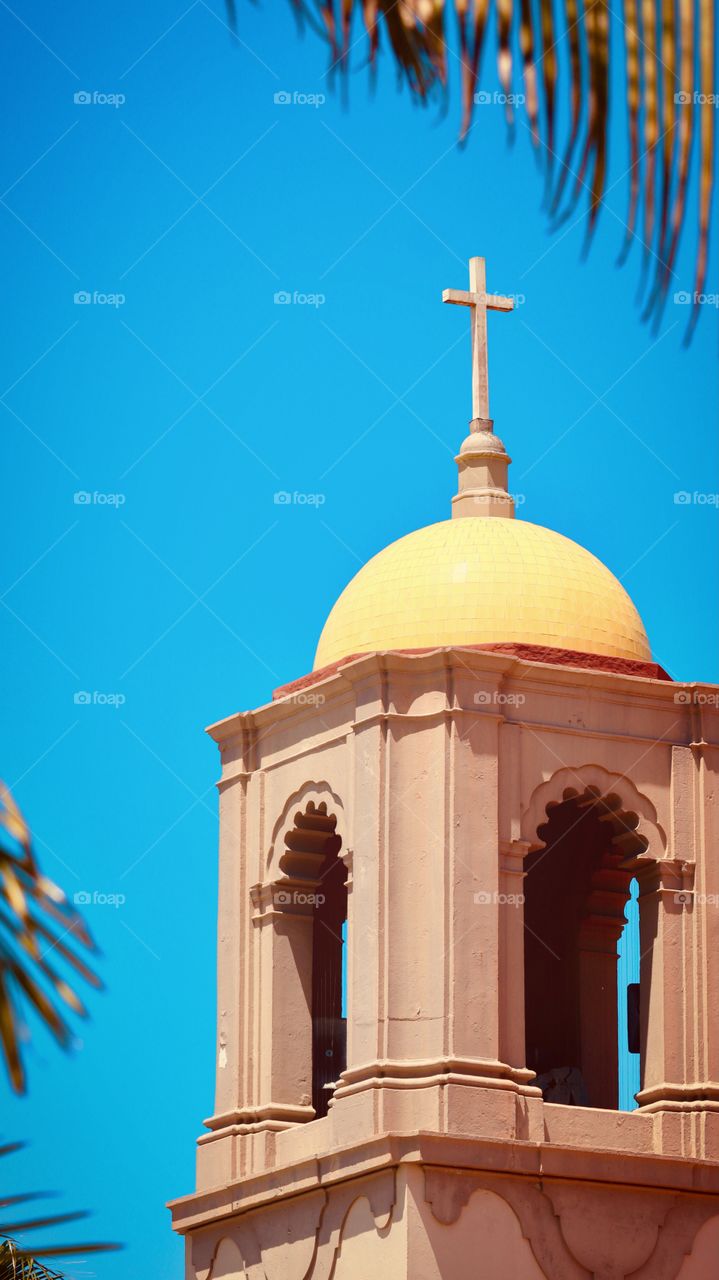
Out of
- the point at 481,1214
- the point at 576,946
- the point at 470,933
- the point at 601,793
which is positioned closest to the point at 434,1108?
the point at 481,1214

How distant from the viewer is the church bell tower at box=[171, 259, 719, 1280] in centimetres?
1966

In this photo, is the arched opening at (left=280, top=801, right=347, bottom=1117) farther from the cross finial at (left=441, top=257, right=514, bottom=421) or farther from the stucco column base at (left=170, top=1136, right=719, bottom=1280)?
the cross finial at (left=441, top=257, right=514, bottom=421)

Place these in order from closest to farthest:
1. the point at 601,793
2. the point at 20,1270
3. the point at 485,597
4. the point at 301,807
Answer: the point at 20,1270 → the point at 601,793 → the point at 485,597 → the point at 301,807

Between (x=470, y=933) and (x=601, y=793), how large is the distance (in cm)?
191

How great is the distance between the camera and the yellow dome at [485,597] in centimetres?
2147

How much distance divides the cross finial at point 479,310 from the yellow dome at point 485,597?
1181mm

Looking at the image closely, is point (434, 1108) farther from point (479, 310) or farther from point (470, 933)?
point (479, 310)

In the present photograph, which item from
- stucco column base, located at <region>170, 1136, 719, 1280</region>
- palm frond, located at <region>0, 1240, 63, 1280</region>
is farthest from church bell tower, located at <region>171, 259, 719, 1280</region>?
palm frond, located at <region>0, 1240, 63, 1280</region>

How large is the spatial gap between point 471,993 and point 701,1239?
2600 millimetres

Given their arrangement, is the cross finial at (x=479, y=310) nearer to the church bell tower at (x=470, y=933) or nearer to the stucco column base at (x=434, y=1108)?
the church bell tower at (x=470, y=933)

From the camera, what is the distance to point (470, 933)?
66.2ft

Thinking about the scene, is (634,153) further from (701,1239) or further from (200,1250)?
(200,1250)

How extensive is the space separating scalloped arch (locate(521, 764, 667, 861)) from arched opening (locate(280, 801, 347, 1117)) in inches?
74.2

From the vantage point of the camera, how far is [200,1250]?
864 inches
